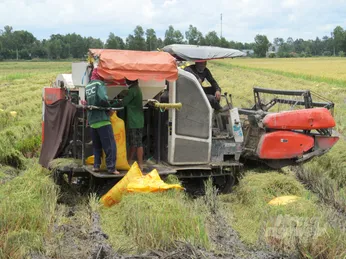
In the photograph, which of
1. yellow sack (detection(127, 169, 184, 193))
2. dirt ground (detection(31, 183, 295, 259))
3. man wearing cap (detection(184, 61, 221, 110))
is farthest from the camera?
man wearing cap (detection(184, 61, 221, 110))

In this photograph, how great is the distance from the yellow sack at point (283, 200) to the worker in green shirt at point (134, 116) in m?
1.93

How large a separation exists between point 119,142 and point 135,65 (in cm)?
114

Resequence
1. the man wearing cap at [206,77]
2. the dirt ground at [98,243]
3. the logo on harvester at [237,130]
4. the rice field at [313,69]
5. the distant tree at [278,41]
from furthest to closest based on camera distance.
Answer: the distant tree at [278,41], the rice field at [313,69], the man wearing cap at [206,77], the logo on harvester at [237,130], the dirt ground at [98,243]

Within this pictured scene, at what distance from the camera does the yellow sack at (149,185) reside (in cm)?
632

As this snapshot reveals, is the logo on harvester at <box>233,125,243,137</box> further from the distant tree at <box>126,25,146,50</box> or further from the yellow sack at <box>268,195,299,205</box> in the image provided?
the distant tree at <box>126,25,146,50</box>

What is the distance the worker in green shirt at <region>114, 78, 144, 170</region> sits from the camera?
22.8ft

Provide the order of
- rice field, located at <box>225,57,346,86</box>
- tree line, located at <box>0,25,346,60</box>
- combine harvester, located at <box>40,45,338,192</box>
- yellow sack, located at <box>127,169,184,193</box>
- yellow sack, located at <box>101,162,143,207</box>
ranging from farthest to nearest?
tree line, located at <box>0,25,346,60</box>
rice field, located at <box>225,57,346,86</box>
combine harvester, located at <box>40,45,338,192</box>
yellow sack, located at <box>101,162,143,207</box>
yellow sack, located at <box>127,169,184,193</box>

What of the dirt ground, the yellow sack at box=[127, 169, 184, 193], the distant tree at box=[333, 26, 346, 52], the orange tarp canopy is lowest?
the dirt ground

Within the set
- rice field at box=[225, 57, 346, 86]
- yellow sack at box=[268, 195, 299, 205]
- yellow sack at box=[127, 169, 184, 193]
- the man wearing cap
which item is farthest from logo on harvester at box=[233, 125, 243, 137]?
rice field at box=[225, 57, 346, 86]

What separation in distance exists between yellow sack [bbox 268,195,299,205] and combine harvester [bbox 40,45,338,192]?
1.01 m

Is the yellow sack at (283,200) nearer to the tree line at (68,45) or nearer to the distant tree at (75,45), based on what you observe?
the tree line at (68,45)

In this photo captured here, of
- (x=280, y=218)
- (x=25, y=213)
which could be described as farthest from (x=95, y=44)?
(x=280, y=218)

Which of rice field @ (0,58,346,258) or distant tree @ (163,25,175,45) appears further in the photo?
distant tree @ (163,25,175,45)

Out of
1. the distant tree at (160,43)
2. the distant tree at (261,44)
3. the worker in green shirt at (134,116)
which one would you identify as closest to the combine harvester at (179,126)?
the worker in green shirt at (134,116)
